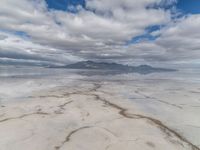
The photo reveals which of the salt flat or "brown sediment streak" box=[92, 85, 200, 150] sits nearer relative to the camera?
the salt flat

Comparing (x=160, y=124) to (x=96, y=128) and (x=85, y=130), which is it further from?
(x=85, y=130)

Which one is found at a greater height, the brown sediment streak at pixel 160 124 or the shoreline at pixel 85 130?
the brown sediment streak at pixel 160 124

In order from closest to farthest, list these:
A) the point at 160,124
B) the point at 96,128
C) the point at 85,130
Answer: the point at 85,130 → the point at 96,128 → the point at 160,124

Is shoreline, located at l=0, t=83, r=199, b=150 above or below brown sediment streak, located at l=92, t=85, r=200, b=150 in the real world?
below

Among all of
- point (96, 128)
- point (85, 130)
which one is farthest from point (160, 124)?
point (85, 130)

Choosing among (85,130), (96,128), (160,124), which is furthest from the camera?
(160,124)

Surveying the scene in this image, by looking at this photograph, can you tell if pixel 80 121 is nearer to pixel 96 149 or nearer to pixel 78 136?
pixel 78 136

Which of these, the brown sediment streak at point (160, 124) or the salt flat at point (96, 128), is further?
the brown sediment streak at point (160, 124)

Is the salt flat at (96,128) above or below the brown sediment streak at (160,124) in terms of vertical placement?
below

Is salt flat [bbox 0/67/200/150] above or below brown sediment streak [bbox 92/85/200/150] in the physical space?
below

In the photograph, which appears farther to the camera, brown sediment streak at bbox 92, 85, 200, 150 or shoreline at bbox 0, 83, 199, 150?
brown sediment streak at bbox 92, 85, 200, 150

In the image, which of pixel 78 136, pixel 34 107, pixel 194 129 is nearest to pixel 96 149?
pixel 78 136

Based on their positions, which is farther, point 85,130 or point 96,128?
point 96,128
